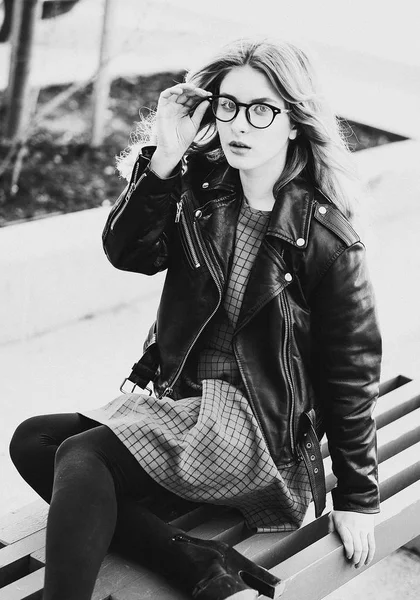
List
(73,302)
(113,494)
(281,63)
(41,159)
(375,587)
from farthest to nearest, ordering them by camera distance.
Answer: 1. (41,159)
2. (73,302)
3. (375,587)
4. (281,63)
5. (113,494)

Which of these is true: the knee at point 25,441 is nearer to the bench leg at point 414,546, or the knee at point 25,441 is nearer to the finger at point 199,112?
the finger at point 199,112

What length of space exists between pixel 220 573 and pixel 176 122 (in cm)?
111

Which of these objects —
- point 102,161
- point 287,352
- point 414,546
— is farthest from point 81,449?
point 102,161

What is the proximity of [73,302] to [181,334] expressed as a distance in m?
1.80

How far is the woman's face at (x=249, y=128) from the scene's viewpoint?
2529mm

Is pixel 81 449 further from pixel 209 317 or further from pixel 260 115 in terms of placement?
pixel 260 115

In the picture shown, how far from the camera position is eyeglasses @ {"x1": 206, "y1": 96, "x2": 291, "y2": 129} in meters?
2.53

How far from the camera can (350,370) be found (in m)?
2.50

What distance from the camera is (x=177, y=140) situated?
259 cm

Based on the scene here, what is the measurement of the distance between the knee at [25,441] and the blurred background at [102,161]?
2.27ft

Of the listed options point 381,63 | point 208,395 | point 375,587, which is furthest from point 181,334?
point 381,63

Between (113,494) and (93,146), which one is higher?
(93,146)

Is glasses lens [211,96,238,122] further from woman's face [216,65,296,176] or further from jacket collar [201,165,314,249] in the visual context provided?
jacket collar [201,165,314,249]

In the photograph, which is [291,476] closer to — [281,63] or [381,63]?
[281,63]
